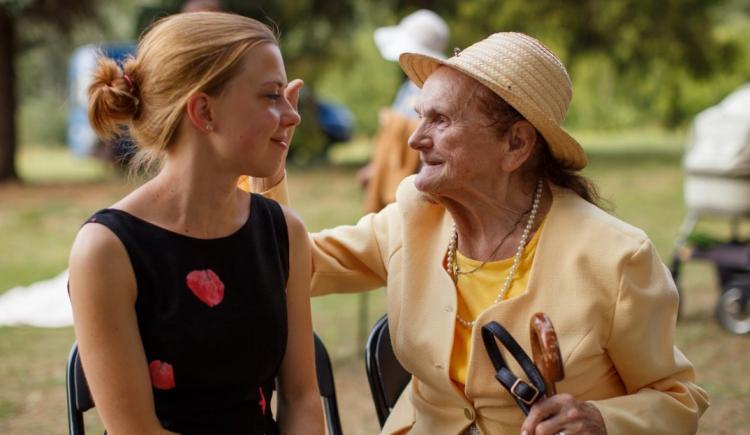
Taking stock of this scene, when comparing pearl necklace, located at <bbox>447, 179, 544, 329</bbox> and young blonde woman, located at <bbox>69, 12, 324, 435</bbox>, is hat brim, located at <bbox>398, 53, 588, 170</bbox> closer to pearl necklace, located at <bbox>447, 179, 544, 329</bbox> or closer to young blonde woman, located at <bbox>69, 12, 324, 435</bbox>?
pearl necklace, located at <bbox>447, 179, 544, 329</bbox>

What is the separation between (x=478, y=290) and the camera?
243 cm

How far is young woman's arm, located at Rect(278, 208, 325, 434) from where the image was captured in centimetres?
230

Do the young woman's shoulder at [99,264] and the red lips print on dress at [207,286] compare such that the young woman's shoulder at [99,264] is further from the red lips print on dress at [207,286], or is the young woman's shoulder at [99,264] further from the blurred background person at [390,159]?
the blurred background person at [390,159]

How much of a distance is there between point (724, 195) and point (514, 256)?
195 inches

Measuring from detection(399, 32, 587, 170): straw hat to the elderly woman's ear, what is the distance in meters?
0.03

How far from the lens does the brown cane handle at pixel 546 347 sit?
1.93 meters

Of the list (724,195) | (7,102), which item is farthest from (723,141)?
(7,102)

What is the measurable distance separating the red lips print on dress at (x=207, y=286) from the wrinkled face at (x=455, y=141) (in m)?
0.53

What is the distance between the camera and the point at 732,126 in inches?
270

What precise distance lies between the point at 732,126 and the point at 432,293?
4.99m

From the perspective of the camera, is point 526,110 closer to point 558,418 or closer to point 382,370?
point 558,418

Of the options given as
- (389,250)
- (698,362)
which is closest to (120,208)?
(389,250)

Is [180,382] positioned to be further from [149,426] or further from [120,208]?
[120,208]

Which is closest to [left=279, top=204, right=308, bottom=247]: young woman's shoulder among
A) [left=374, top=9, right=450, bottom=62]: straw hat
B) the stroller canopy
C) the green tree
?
[left=374, top=9, right=450, bottom=62]: straw hat
